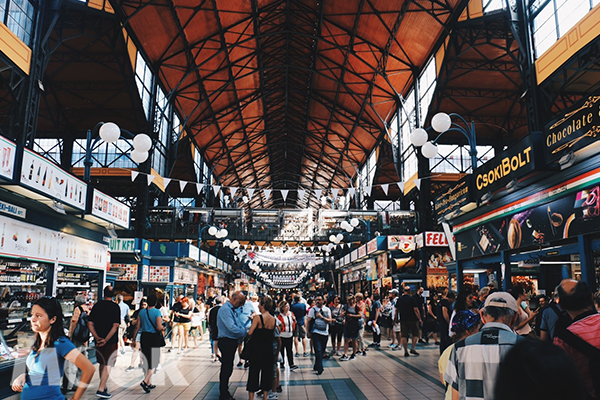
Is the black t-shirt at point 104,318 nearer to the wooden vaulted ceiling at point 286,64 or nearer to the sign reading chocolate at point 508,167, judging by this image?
the sign reading chocolate at point 508,167

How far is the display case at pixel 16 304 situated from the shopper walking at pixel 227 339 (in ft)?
12.9

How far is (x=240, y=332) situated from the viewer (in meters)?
6.85

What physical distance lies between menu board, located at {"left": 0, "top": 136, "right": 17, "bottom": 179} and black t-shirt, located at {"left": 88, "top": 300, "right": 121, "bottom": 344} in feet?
8.92

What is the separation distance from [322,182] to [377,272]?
73.4 feet

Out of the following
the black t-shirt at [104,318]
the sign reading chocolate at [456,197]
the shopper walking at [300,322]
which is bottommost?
the shopper walking at [300,322]

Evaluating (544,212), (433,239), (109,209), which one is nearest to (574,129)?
(544,212)

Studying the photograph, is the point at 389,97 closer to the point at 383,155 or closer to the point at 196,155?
the point at 383,155

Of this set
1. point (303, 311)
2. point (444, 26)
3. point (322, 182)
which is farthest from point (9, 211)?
point (322, 182)

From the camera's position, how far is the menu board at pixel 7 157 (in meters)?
7.36

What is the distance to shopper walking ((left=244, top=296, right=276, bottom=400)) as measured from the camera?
256 inches

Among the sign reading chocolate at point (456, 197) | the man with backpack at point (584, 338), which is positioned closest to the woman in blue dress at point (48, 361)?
the man with backpack at point (584, 338)

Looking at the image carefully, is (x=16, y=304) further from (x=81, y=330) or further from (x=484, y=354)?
(x=484, y=354)

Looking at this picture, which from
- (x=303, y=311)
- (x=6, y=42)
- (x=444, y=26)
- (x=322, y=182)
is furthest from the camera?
(x=322, y=182)

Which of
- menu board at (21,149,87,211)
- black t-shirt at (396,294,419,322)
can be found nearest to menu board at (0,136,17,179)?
menu board at (21,149,87,211)
